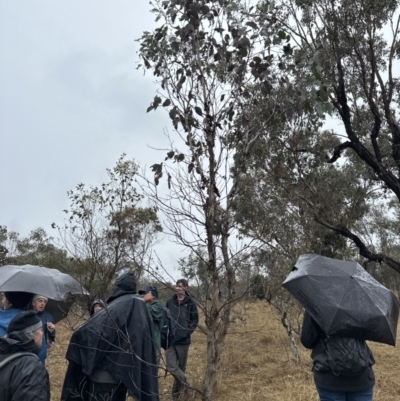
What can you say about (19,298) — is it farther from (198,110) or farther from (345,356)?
(345,356)

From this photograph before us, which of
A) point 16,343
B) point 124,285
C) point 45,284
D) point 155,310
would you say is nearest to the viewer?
point 16,343

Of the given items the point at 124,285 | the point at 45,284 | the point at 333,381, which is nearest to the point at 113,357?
the point at 124,285

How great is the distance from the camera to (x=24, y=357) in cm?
225

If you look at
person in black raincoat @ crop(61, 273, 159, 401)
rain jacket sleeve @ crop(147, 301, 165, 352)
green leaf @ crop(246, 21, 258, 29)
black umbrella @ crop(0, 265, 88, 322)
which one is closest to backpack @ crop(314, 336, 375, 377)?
person in black raincoat @ crop(61, 273, 159, 401)

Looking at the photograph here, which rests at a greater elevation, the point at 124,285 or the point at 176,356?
the point at 124,285

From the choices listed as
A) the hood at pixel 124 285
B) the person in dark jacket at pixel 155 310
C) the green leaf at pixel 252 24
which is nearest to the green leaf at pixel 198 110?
the green leaf at pixel 252 24

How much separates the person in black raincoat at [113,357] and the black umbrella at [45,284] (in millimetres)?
1288

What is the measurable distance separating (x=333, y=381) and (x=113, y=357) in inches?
57.8

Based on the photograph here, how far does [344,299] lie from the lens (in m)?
3.12

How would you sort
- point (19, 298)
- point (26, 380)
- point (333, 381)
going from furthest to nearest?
1. point (19, 298)
2. point (333, 381)
3. point (26, 380)

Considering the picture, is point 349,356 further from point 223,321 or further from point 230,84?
point 230,84

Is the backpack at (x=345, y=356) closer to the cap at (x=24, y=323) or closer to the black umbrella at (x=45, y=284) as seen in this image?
the cap at (x=24, y=323)

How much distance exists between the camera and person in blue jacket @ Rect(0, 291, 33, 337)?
3.36 meters

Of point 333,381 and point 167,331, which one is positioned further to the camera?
point 167,331
